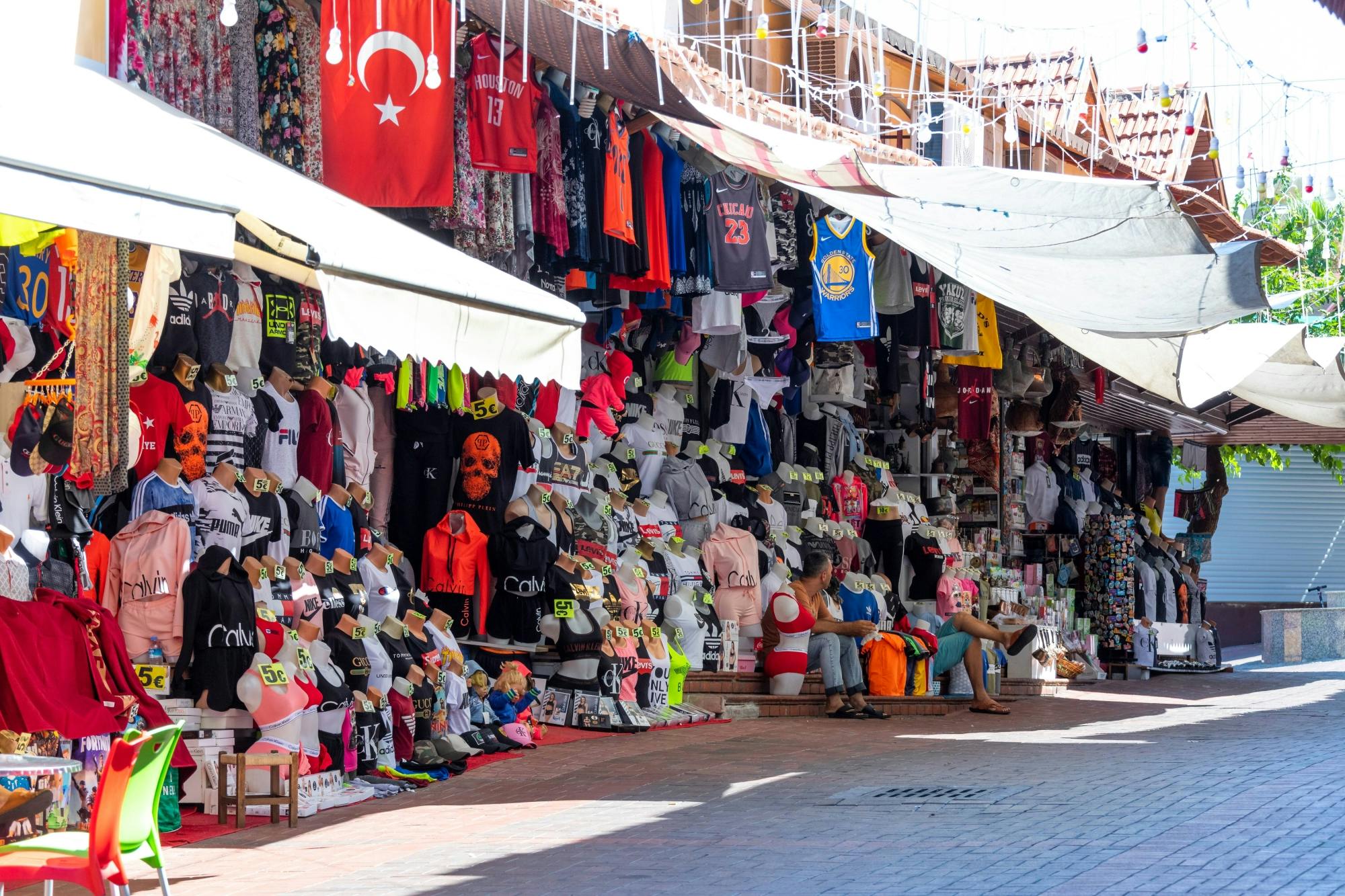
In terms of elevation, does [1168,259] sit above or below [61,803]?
above

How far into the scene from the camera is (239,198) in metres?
5.26

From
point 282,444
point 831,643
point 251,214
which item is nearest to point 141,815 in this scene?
point 251,214

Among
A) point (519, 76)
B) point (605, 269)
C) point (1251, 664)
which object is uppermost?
point (519, 76)

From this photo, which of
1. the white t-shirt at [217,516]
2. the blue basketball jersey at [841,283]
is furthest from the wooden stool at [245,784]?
the blue basketball jersey at [841,283]

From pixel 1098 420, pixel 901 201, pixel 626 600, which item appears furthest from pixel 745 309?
pixel 1098 420

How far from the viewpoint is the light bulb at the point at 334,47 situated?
767 centimetres

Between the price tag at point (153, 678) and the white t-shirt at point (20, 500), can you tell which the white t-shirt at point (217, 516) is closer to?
the price tag at point (153, 678)

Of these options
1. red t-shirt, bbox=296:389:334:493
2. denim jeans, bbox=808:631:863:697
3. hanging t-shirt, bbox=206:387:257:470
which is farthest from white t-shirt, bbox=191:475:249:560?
denim jeans, bbox=808:631:863:697

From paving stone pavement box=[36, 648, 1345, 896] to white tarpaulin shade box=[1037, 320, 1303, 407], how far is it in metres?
2.58

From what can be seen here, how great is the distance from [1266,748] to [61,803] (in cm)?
698

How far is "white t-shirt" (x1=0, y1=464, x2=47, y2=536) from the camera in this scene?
6.92 metres

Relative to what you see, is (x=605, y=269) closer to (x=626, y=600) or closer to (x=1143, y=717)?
(x=626, y=600)

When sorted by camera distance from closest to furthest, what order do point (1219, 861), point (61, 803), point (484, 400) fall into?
point (1219, 861)
point (61, 803)
point (484, 400)

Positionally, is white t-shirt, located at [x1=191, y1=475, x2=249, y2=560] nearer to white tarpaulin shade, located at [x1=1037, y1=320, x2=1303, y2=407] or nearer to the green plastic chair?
the green plastic chair
